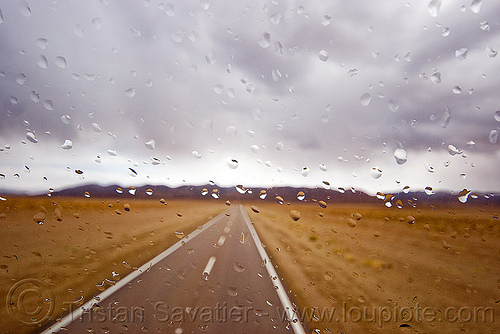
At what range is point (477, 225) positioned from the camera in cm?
273

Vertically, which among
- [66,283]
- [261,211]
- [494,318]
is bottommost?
[66,283]

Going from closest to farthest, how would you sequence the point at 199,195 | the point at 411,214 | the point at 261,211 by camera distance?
the point at 411,214, the point at 261,211, the point at 199,195

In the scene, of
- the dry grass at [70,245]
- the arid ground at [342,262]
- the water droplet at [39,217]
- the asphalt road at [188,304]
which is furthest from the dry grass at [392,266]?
the water droplet at [39,217]

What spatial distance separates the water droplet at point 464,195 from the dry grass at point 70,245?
93.3 inches

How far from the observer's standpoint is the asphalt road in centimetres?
321

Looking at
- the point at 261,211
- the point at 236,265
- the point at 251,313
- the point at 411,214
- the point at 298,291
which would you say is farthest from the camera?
the point at 236,265

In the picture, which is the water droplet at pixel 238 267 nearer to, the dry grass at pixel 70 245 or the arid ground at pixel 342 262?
the arid ground at pixel 342 262

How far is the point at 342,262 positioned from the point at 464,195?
564 centimetres

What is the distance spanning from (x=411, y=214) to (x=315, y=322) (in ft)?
6.99

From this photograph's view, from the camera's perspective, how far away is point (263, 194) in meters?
3.01

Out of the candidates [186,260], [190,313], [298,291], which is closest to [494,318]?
[298,291]

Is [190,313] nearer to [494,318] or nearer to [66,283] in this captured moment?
[66,283]

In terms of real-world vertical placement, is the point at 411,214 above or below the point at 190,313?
above

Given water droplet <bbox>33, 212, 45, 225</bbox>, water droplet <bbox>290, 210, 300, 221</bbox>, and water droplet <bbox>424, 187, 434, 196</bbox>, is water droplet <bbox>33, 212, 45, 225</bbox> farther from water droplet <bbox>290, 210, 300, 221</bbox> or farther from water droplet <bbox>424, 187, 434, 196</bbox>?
water droplet <bbox>424, 187, 434, 196</bbox>
